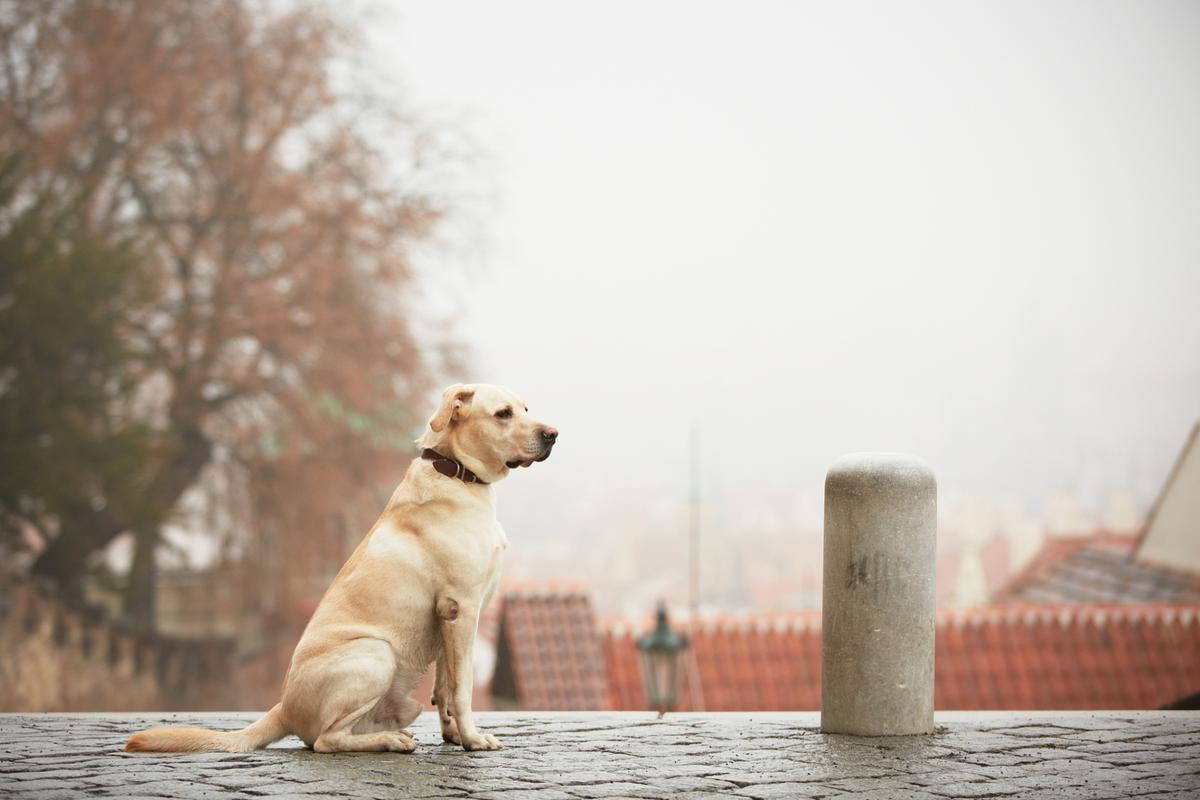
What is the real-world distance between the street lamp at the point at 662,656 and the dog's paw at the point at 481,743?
6.52m

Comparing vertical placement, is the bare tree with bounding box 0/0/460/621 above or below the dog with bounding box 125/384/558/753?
above

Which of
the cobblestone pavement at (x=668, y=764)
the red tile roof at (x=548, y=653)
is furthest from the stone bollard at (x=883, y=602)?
the red tile roof at (x=548, y=653)

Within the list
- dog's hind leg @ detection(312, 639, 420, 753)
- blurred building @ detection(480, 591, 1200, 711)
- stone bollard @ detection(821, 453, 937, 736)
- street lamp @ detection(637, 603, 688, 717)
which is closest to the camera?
dog's hind leg @ detection(312, 639, 420, 753)

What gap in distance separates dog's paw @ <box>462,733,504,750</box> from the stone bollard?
5.30 feet

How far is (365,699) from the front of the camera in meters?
5.78

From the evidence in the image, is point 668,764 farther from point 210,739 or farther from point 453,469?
point 210,739

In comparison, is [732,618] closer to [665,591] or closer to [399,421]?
[399,421]

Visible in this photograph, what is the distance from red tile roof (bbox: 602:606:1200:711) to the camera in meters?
21.6

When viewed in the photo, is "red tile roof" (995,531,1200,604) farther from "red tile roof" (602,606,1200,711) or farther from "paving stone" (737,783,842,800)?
"paving stone" (737,783,842,800)

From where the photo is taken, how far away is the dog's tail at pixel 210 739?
6016 mm

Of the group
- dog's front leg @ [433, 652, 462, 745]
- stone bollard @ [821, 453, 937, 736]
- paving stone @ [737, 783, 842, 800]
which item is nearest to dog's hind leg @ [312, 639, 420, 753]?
dog's front leg @ [433, 652, 462, 745]

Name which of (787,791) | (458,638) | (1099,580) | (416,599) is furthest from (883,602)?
(1099,580)

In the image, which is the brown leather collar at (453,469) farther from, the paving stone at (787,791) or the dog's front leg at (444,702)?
the paving stone at (787,791)

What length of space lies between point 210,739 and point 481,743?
119 centimetres
